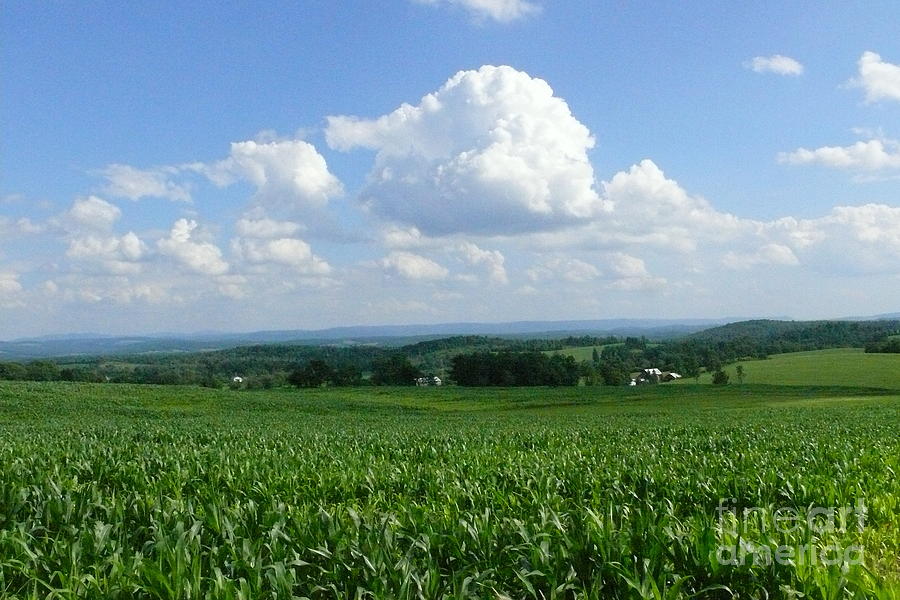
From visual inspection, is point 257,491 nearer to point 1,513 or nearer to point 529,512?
point 1,513

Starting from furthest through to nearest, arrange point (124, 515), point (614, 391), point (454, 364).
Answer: point (454, 364)
point (614, 391)
point (124, 515)

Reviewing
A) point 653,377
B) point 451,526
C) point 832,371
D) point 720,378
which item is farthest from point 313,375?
point 451,526

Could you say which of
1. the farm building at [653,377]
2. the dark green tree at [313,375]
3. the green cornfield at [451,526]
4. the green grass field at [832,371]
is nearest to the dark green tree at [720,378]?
the green grass field at [832,371]

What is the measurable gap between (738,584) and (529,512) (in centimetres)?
259

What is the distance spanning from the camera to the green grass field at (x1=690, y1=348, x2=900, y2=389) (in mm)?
75562

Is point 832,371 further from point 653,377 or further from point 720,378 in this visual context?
point 653,377

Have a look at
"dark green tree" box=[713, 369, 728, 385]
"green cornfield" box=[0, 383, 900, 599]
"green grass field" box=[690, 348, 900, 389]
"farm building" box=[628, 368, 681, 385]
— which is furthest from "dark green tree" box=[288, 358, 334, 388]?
"green cornfield" box=[0, 383, 900, 599]

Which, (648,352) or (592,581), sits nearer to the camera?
(592,581)

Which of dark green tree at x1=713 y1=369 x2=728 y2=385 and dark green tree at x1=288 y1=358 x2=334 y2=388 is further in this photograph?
dark green tree at x1=288 y1=358 x2=334 y2=388

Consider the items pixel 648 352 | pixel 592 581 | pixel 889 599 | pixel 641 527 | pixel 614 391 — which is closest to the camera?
pixel 889 599

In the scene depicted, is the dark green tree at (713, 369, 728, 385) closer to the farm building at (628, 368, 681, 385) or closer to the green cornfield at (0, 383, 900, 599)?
the farm building at (628, 368, 681, 385)

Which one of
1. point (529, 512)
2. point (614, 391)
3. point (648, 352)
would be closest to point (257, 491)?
point (529, 512)

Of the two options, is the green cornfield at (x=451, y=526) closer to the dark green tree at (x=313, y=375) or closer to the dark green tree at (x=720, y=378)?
the dark green tree at (x=720, y=378)

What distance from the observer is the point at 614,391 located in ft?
251
